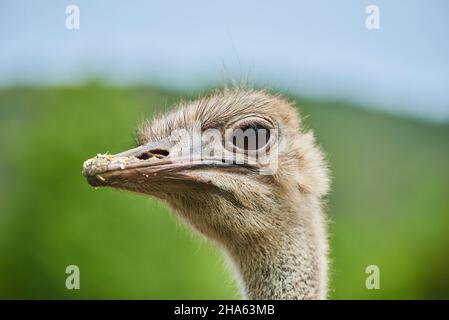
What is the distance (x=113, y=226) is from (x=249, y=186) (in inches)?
182

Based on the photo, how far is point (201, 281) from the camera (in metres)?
7.41

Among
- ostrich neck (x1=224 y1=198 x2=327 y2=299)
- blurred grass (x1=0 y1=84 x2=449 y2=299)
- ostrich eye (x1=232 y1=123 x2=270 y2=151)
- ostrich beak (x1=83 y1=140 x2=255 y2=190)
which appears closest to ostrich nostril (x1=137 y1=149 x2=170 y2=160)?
ostrich beak (x1=83 y1=140 x2=255 y2=190)

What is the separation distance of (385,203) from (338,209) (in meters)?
0.83

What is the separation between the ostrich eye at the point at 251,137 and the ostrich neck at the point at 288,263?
0.34 metres

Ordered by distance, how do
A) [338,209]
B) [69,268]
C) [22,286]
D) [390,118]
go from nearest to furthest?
[69,268], [22,286], [338,209], [390,118]

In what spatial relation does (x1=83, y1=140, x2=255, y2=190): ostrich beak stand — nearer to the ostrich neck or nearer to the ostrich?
the ostrich

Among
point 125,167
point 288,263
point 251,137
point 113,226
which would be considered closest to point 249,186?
point 251,137

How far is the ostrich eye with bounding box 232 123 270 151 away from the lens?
3.13 meters

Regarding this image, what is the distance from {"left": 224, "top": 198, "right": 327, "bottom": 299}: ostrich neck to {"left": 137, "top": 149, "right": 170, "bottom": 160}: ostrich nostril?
0.53 metres

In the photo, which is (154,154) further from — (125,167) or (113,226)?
(113,226)
